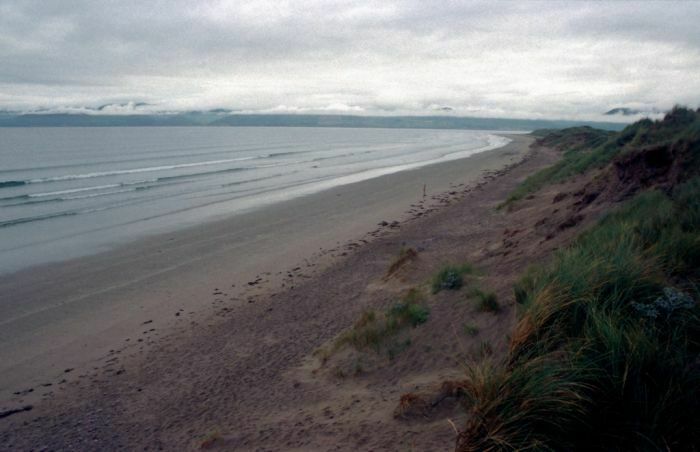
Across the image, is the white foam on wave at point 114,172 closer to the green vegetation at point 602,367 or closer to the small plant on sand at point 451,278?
the small plant on sand at point 451,278

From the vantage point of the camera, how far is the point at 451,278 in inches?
314

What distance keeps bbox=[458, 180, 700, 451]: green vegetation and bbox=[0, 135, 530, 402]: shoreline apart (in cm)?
685

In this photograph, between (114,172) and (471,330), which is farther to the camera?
(114,172)

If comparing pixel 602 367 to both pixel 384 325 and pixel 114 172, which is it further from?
pixel 114 172

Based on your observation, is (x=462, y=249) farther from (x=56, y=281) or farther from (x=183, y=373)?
(x=56, y=281)

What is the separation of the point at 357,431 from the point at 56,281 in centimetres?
1123

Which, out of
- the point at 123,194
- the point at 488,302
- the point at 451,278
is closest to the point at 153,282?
the point at 451,278

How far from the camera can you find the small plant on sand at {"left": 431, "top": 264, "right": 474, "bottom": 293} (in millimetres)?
7867

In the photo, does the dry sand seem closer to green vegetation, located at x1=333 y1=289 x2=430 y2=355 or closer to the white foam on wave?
Answer: green vegetation, located at x1=333 y1=289 x2=430 y2=355

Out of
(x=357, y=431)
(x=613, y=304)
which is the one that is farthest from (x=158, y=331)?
(x=613, y=304)

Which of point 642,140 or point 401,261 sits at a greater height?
point 642,140

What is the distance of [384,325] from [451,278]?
59.4 inches

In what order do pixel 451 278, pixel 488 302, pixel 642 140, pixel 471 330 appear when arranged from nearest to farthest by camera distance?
1. pixel 471 330
2. pixel 488 302
3. pixel 451 278
4. pixel 642 140

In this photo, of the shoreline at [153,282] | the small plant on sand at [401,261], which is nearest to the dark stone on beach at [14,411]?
the shoreline at [153,282]
